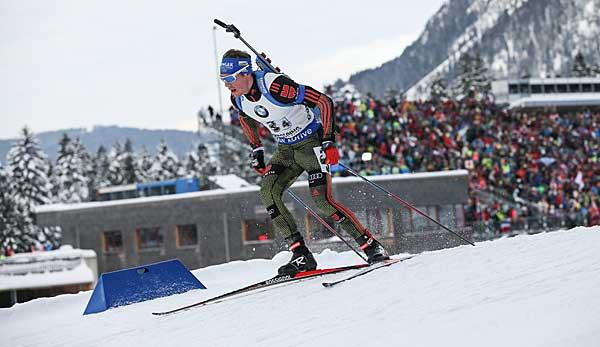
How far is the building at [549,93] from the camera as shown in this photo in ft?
170

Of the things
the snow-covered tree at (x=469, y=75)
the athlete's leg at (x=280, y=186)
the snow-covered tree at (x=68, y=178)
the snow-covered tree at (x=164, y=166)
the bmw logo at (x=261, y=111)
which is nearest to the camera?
the bmw logo at (x=261, y=111)

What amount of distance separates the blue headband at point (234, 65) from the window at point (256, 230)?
58.9 ft

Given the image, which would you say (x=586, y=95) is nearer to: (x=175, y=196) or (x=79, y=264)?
(x=175, y=196)

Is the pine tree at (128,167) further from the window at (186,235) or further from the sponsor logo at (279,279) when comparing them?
the sponsor logo at (279,279)

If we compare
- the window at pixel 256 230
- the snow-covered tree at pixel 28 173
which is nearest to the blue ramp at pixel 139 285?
the window at pixel 256 230

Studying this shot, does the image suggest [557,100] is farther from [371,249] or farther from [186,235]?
[371,249]

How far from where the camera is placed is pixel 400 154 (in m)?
25.9

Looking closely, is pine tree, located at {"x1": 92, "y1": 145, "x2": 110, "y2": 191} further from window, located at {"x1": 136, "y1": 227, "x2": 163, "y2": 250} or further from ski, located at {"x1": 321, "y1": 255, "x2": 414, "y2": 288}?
ski, located at {"x1": 321, "y1": 255, "x2": 414, "y2": 288}

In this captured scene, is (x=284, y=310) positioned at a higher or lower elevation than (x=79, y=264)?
higher

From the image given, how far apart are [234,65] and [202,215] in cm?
1970

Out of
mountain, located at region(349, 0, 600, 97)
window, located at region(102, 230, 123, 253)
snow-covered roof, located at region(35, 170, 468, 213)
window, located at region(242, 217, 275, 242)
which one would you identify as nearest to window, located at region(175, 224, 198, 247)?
snow-covered roof, located at region(35, 170, 468, 213)

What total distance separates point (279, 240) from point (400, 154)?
13.4 metres

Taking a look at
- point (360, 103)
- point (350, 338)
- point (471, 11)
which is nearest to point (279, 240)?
point (350, 338)

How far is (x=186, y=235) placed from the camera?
26141 millimetres
